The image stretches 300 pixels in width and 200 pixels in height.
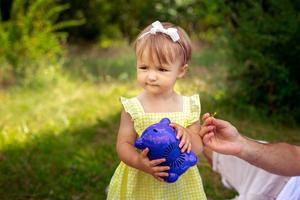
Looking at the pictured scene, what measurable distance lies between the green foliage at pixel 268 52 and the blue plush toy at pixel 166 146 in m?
2.26

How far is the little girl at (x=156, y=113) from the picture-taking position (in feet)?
5.91

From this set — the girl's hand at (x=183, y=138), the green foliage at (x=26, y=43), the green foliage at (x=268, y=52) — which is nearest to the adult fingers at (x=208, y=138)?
the girl's hand at (x=183, y=138)

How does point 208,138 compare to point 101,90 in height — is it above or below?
above

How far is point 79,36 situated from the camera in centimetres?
747

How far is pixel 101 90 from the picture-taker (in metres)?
5.05

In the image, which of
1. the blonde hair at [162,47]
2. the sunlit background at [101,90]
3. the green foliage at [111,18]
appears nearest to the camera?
the blonde hair at [162,47]

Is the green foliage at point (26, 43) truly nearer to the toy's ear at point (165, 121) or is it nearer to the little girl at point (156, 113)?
the little girl at point (156, 113)

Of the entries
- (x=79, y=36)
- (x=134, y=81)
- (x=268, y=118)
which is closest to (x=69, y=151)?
(x=268, y=118)

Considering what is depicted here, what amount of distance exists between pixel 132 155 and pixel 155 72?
0.99 feet

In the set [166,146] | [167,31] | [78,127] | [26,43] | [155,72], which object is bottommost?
[78,127]

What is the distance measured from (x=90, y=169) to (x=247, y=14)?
172 centimetres

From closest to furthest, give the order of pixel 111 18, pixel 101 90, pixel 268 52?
pixel 268 52, pixel 101 90, pixel 111 18

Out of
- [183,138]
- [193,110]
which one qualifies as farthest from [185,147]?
[193,110]

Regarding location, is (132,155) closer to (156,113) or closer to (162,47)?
(156,113)
